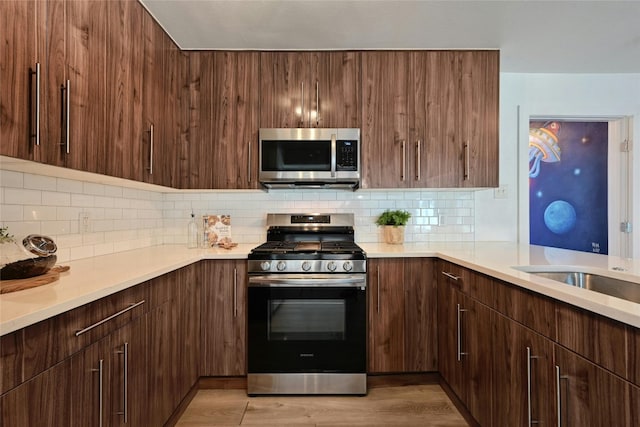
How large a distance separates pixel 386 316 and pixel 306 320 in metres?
0.53

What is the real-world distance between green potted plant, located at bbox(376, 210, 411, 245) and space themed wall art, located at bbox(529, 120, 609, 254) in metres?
2.12

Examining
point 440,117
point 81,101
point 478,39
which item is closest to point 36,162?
point 81,101

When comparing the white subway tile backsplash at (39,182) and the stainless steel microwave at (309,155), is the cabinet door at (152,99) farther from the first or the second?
the stainless steel microwave at (309,155)

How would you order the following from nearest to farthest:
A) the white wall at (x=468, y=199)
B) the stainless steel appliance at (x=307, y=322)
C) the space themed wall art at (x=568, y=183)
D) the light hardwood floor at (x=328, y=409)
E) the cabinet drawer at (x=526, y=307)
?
the cabinet drawer at (x=526, y=307) → the light hardwood floor at (x=328, y=409) → the stainless steel appliance at (x=307, y=322) → the white wall at (x=468, y=199) → the space themed wall art at (x=568, y=183)

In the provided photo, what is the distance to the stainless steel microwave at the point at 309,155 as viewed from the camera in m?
2.44

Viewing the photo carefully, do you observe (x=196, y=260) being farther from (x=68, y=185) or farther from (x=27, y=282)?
(x=27, y=282)

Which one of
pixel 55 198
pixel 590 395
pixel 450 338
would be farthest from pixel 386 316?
pixel 55 198

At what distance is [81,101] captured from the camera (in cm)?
146

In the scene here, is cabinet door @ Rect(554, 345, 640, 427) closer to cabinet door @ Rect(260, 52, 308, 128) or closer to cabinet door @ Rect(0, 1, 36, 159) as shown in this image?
cabinet door @ Rect(0, 1, 36, 159)

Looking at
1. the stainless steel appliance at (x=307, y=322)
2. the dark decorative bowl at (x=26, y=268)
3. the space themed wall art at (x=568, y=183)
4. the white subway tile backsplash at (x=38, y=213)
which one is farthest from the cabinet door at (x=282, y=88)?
the space themed wall art at (x=568, y=183)

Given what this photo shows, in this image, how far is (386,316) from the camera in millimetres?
2266

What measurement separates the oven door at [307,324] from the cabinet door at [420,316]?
1.02 feet

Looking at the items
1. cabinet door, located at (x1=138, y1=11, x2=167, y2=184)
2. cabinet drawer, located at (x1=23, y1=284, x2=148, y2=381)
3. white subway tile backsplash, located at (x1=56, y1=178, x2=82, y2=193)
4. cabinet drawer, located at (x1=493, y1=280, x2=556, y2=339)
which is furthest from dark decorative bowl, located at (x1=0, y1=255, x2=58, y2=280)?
cabinet drawer, located at (x1=493, y1=280, x2=556, y2=339)

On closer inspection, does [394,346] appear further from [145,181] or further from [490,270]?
[145,181]
